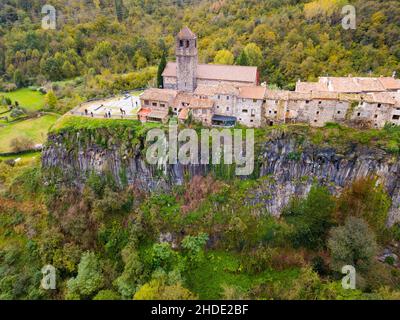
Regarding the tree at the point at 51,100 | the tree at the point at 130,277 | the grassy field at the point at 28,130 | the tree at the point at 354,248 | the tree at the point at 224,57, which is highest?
the tree at the point at 224,57

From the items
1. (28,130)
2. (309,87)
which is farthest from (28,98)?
(309,87)

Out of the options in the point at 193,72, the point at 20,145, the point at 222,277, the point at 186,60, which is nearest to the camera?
the point at 222,277

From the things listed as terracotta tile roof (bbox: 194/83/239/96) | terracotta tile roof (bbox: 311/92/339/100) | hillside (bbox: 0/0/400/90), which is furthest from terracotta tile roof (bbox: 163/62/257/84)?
hillside (bbox: 0/0/400/90)

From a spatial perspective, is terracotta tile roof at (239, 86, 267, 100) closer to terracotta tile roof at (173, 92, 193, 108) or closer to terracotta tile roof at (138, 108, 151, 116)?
terracotta tile roof at (173, 92, 193, 108)

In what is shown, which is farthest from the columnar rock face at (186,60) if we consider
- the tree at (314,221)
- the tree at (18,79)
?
the tree at (18,79)

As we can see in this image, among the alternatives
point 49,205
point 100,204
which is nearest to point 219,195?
point 100,204

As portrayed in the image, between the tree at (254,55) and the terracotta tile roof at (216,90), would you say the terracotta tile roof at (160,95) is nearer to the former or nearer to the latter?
the terracotta tile roof at (216,90)

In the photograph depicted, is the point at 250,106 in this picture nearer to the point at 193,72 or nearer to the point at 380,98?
the point at 193,72
